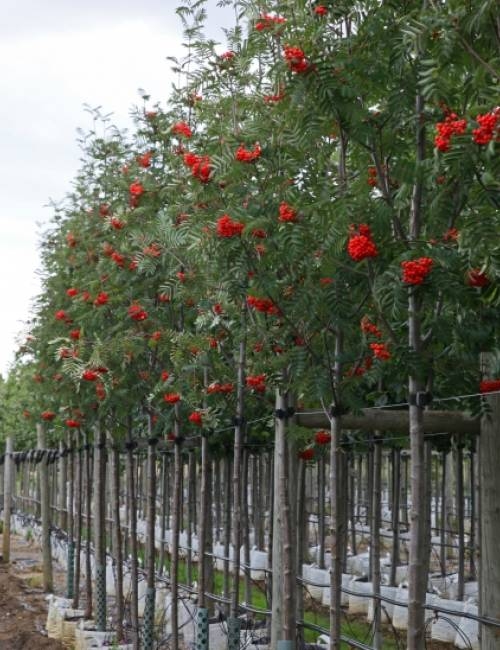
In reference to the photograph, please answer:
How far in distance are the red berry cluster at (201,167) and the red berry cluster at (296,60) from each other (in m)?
1.34

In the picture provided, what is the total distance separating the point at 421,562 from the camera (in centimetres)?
527

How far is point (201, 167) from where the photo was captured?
660cm

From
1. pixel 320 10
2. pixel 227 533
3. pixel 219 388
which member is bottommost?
pixel 227 533

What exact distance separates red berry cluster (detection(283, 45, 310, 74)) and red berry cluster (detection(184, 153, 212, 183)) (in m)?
1.34

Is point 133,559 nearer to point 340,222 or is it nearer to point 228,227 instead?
point 228,227

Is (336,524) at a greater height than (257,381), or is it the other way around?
(257,381)

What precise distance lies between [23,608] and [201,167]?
40.5 feet

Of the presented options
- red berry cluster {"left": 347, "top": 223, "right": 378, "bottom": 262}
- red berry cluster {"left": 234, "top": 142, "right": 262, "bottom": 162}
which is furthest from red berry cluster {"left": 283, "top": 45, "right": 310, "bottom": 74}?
red berry cluster {"left": 347, "top": 223, "right": 378, "bottom": 262}

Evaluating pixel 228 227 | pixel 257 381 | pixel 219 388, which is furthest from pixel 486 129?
pixel 219 388

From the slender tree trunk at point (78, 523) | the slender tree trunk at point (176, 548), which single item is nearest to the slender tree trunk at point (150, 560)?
the slender tree trunk at point (176, 548)

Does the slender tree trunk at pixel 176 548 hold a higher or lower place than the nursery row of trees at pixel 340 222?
lower

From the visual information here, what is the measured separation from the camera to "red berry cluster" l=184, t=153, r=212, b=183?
21.6ft

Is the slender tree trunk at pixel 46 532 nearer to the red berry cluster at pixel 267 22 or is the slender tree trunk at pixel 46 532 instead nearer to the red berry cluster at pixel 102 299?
the red berry cluster at pixel 102 299

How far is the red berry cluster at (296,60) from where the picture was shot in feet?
17.2
